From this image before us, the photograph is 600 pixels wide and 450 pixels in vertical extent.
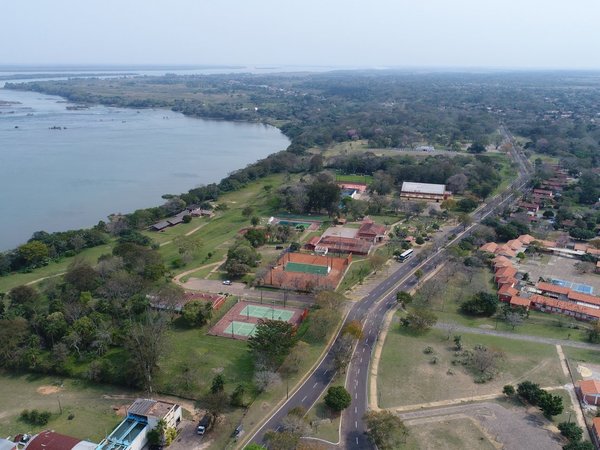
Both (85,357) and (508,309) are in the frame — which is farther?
(508,309)

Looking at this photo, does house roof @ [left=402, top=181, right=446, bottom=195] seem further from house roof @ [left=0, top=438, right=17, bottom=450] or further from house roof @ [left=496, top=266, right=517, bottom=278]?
house roof @ [left=0, top=438, right=17, bottom=450]

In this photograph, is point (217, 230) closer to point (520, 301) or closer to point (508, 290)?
point (508, 290)

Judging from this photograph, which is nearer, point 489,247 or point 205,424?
point 205,424

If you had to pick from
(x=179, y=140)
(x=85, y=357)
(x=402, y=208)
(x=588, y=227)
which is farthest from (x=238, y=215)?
(x=179, y=140)

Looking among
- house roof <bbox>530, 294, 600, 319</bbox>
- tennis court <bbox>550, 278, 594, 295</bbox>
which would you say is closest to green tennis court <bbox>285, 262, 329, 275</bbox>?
house roof <bbox>530, 294, 600, 319</bbox>

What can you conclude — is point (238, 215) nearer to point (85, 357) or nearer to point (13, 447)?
point (85, 357)

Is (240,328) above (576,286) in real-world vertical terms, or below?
below

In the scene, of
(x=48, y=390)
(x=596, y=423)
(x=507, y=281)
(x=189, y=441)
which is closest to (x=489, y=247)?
(x=507, y=281)

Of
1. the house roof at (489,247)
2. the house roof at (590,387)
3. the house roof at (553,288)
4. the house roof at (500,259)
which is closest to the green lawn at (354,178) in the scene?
the house roof at (489,247)
